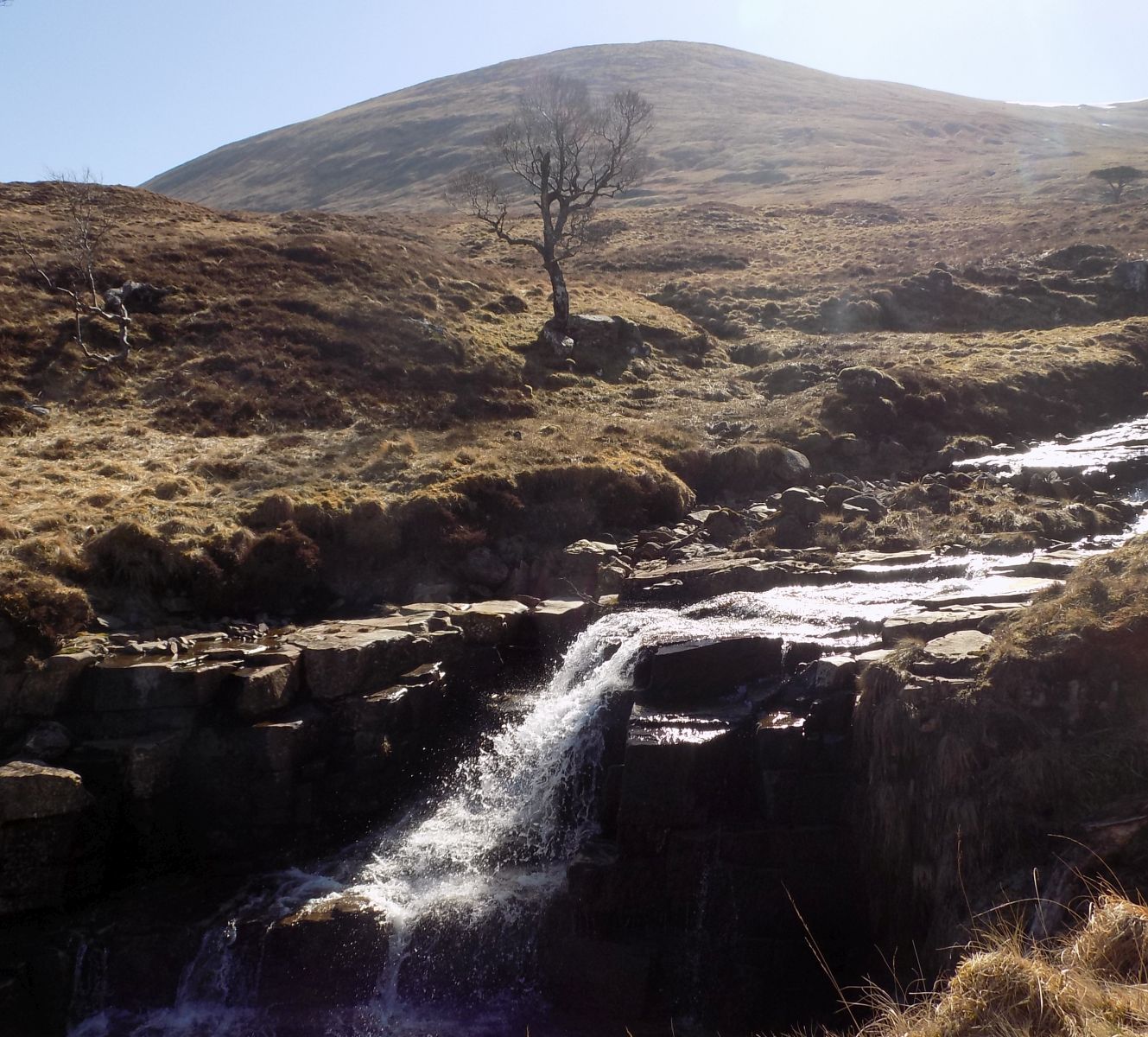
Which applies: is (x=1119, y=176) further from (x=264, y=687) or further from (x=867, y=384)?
(x=264, y=687)

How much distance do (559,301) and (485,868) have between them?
70.4ft

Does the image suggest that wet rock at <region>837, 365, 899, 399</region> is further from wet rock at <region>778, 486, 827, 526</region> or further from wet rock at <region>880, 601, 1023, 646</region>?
wet rock at <region>880, 601, 1023, 646</region>

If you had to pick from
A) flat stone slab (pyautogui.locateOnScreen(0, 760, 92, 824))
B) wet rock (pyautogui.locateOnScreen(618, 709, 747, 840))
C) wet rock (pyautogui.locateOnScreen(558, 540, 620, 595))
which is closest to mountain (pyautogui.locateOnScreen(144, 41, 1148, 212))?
wet rock (pyautogui.locateOnScreen(558, 540, 620, 595))

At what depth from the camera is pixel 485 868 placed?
10.1m

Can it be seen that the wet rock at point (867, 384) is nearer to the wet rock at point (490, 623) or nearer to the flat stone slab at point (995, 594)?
the flat stone slab at point (995, 594)

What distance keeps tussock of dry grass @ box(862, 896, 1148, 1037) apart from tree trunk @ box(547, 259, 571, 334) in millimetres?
24532

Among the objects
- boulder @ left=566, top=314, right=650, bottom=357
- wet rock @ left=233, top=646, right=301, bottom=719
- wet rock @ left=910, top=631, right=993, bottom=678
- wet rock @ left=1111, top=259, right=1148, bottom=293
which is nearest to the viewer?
wet rock @ left=910, top=631, right=993, bottom=678

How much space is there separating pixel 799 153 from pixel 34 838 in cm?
8814

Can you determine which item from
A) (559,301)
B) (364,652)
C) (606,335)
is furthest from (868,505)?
(559,301)

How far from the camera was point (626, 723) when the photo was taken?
10.7m

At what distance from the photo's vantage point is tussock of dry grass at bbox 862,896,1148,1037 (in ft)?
13.9

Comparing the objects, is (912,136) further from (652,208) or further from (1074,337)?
(1074,337)

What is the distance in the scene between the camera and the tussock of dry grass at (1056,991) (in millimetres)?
4230

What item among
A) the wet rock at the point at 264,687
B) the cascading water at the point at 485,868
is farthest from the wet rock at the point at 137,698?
the cascading water at the point at 485,868
